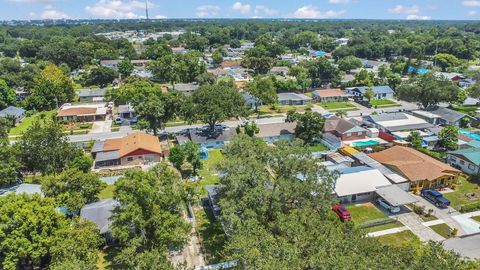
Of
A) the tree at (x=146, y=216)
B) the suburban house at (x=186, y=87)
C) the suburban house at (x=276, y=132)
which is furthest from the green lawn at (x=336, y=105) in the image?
the tree at (x=146, y=216)

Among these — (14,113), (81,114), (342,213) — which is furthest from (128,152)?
(14,113)

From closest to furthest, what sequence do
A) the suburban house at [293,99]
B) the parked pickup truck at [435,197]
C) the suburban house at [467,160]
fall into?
1. the parked pickup truck at [435,197]
2. the suburban house at [467,160]
3. the suburban house at [293,99]

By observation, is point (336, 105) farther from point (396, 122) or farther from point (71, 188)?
point (71, 188)

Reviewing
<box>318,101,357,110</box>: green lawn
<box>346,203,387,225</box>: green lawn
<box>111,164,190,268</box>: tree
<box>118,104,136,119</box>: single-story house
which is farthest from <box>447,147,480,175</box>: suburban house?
<box>118,104,136,119</box>: single-story house

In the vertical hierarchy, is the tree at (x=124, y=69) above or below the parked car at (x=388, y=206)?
above

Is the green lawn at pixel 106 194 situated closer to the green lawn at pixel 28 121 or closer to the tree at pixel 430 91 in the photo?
the green lawn at pixel 28 121

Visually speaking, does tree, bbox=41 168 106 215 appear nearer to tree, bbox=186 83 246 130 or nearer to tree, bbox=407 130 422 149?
tree, bbox=186 83 246 130
